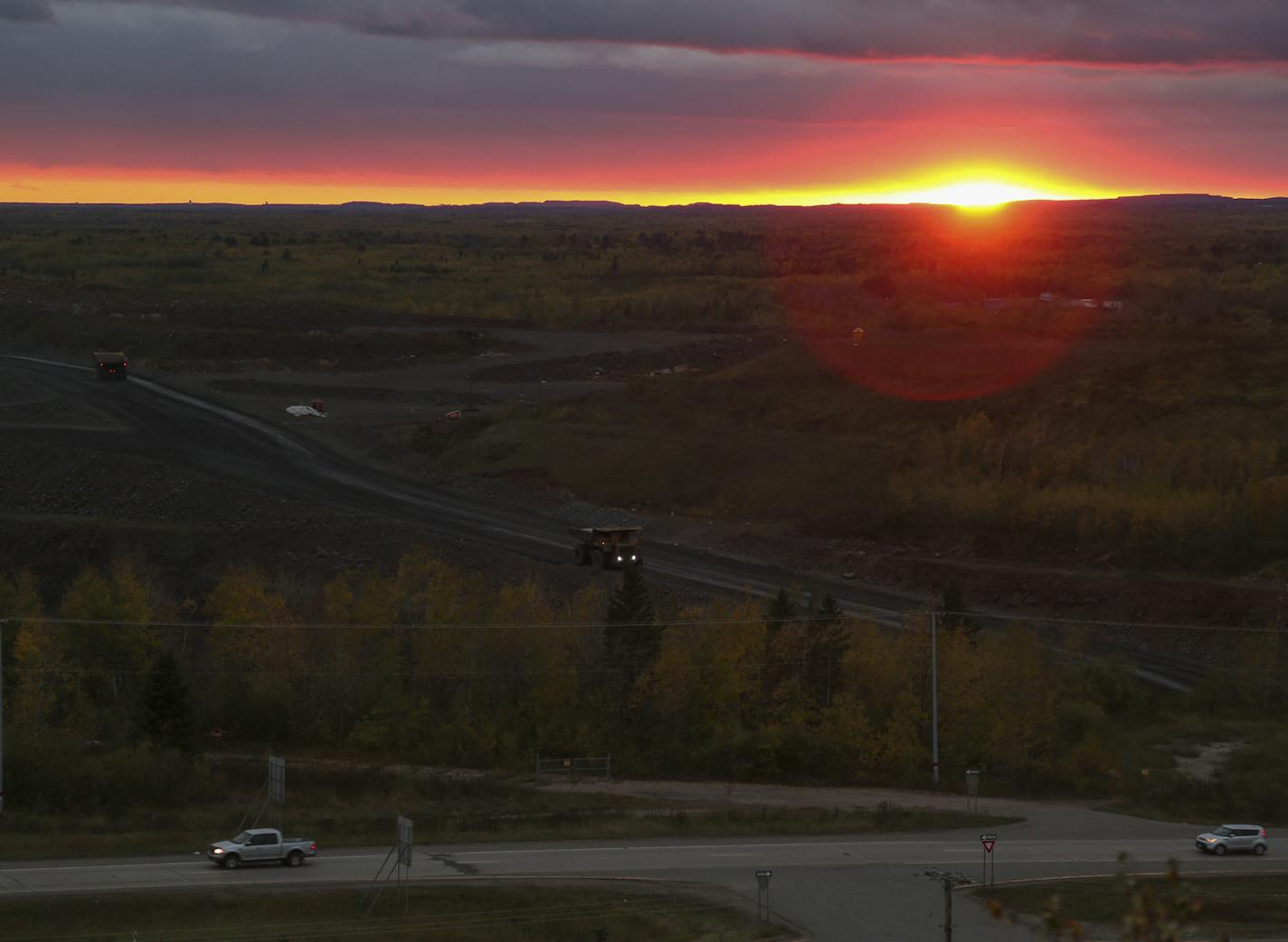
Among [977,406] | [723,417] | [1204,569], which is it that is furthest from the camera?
[723,417]

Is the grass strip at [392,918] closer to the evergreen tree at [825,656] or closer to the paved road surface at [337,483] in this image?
the evergreen tree at [825,656]

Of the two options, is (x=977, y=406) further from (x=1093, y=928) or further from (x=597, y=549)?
(x=1093, y=928)

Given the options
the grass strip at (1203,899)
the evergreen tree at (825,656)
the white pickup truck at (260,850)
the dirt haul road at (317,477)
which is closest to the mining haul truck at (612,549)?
the dirt haul road at (317,477)

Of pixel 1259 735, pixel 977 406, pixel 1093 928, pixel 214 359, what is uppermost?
pixel 214 359

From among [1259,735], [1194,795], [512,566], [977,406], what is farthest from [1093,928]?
[977,406]

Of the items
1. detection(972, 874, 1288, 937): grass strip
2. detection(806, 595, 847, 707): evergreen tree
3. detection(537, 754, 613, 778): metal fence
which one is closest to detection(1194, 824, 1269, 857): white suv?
detection(972, 874, 1288, 937): grass strip

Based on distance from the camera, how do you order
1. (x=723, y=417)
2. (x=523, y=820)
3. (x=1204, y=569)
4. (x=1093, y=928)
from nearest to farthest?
(x=1093, y=928) < (x=523, y=820) < (x=1204, y=569) < (x=723, y=417)
